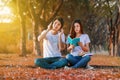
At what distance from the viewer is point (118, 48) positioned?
35.4 metres

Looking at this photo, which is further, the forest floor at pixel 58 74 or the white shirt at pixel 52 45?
the white shirt at pixel 52 45

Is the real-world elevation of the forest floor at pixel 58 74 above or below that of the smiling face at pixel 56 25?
below

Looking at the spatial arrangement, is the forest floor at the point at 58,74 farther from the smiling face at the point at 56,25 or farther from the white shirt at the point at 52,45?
the smiling face at the point at 56,25

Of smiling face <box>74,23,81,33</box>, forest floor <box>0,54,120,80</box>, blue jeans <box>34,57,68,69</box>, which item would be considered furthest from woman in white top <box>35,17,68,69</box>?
smiling face <box>74,23,81,33</box>

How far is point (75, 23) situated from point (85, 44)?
84 centimetres

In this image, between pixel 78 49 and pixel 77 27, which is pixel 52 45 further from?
pixel 77 27

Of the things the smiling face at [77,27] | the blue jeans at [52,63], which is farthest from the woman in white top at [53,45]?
the smiling face at [77,27]

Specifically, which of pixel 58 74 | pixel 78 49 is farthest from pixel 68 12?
pixel 58 74

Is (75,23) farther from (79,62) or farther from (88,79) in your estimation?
(88,79)

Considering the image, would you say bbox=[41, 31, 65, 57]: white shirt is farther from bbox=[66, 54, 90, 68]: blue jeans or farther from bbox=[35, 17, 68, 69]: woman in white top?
bbox=[66, 54, 90, 68]: blue jeans

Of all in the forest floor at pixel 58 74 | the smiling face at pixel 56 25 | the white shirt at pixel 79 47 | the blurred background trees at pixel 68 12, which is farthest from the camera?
the blurred background trees at pixel 68 12

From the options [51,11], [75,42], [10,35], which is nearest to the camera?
[75,42]

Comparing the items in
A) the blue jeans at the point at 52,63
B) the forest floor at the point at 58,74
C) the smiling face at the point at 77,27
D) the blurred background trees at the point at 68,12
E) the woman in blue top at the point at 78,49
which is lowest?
the forest floor at the point at 58,74

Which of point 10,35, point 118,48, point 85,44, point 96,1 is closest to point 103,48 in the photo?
point 10,35
